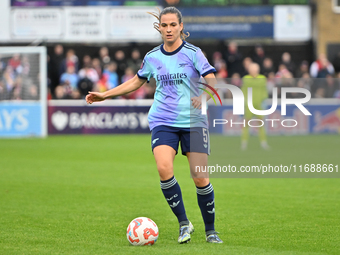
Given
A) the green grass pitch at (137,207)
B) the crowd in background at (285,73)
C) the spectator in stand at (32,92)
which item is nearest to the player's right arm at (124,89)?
the green grass pitch at (137,207)

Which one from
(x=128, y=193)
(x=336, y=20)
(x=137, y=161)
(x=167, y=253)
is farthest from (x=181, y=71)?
(x=336, y=20)

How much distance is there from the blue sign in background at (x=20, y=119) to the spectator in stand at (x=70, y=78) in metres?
1.22

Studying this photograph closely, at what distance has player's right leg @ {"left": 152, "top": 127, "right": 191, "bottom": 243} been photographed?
18.2 ft

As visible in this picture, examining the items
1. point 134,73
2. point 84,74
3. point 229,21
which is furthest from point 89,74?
point 229,21

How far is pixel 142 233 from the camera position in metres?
5.53

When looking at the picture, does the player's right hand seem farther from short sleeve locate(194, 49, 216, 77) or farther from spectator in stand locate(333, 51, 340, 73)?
spectator in stand locate(333, 51, 340, 73)

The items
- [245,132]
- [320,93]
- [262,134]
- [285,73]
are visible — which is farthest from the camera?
[320,93]

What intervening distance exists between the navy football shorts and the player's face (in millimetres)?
816

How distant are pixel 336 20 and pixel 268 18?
9.65 feet

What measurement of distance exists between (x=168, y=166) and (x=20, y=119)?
15.0 m

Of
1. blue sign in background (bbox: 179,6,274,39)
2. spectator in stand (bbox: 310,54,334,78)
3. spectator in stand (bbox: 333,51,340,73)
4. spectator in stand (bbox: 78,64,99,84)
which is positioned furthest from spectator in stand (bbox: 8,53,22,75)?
spectator in stand (bbox: 333,51,340,73)

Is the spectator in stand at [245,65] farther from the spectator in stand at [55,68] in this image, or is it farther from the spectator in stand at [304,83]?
the spectator in stand at [55,68]

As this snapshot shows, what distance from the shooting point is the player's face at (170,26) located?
5512 millimetres

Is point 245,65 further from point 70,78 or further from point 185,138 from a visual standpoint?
point 185,138
